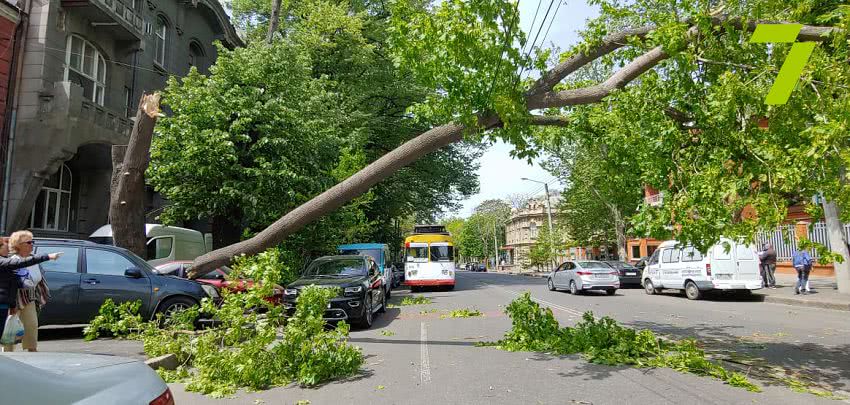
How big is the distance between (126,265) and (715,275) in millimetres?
16279

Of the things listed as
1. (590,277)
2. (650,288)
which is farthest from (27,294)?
(650,288)

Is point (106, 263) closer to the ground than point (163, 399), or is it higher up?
higher up

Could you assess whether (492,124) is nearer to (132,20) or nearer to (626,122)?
(626,122)

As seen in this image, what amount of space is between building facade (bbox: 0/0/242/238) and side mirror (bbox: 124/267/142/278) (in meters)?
7.89

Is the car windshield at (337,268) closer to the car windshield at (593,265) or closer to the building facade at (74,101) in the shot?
the building facade at (74,101)

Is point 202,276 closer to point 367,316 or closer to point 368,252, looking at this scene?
point 367,316

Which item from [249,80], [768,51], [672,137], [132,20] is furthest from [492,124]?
[132,20]

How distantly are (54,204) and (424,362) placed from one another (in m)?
16.3

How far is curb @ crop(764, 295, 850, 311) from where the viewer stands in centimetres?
1312

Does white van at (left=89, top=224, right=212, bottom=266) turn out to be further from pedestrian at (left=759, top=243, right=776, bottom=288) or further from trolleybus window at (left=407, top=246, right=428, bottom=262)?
pedestrian at (left=759, top=243, right=776, bottom=288)

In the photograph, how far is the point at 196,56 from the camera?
2647 cm

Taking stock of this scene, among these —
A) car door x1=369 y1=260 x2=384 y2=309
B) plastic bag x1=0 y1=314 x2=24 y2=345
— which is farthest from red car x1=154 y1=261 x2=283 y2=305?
plastic bag x1=0 y1=314 x2=24 y2=345

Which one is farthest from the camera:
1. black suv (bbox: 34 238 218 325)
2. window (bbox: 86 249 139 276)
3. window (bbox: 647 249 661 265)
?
window (bbox: 647 249 661 265)

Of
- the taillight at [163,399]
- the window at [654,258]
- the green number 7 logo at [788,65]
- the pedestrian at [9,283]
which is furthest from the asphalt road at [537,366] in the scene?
the window at [654,258]
